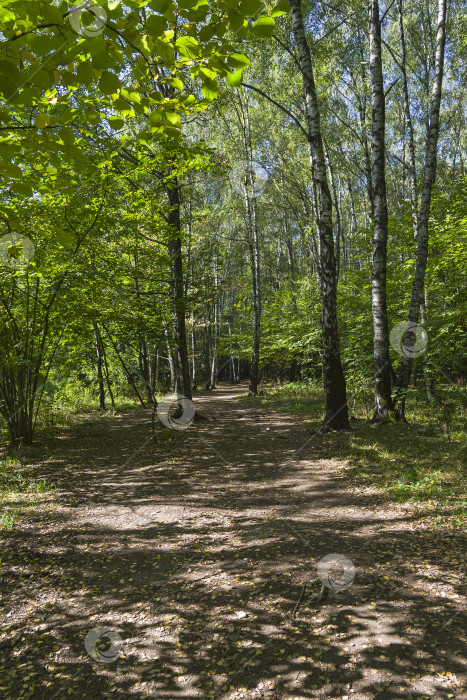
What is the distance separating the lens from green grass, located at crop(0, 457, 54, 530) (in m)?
4.47

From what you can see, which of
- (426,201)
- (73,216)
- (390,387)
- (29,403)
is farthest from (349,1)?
(29,403)

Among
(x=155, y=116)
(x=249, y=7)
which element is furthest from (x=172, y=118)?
(x=249, y=7)

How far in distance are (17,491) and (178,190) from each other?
322 inches

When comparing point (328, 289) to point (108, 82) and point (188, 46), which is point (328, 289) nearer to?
point (188, 46)

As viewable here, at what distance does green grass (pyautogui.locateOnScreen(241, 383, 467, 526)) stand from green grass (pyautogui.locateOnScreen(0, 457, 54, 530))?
422cm

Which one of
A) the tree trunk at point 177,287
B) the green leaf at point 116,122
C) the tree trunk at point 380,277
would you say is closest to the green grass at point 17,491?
the tree trunk at point 177,287

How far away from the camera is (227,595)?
302 centimetres

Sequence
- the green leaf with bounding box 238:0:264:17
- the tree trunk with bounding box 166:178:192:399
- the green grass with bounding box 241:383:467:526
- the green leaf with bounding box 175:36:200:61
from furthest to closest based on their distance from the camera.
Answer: the tree trunk with bounding box 166:178:192:399 < the green grass with bounding box 241:383:467:526 < the green leaf with bounding box 175:36:200:61 < the green leaf with bounding box 238:0:264:17

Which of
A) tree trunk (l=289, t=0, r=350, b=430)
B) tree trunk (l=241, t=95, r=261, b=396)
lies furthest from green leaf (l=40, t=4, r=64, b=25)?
tree trunk (l=241, t=95, r=261, b=396)

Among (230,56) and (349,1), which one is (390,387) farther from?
(349,1)

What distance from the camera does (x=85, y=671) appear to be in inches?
91.7

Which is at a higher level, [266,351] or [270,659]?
[266,351]

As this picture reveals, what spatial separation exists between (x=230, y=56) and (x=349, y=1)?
12.3 metres

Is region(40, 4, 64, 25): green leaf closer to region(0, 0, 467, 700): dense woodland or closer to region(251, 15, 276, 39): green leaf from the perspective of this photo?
region(0, 0, 467, 700): dense woodland
